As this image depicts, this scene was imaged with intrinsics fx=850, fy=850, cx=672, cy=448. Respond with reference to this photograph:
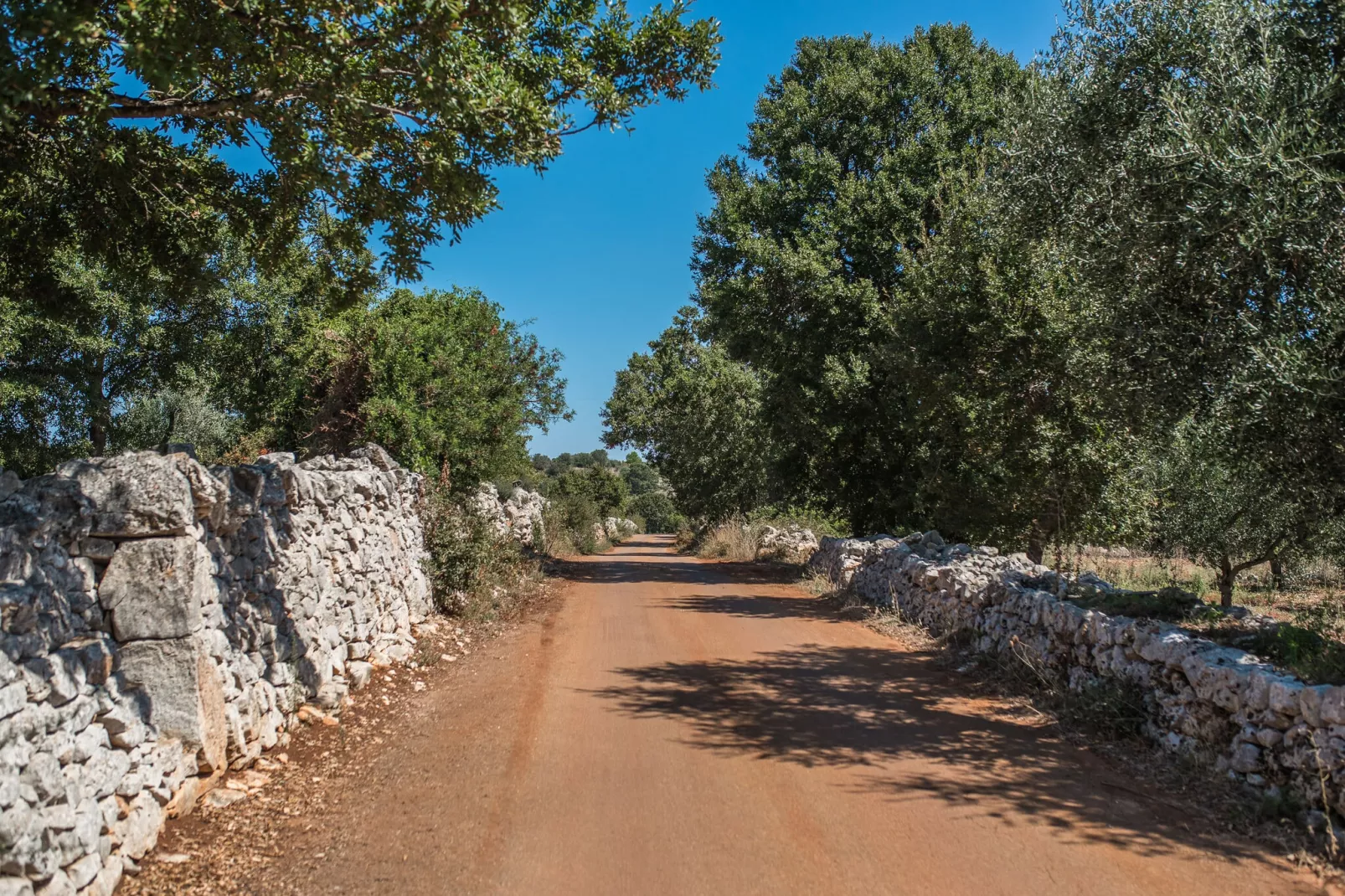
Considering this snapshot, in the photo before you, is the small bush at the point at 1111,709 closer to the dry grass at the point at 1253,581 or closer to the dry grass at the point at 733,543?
the dry grass at the point at 1253,581

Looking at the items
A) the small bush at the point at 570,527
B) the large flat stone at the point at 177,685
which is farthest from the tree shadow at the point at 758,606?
the small bush at the point at 570,527

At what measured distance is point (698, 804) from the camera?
5.43 metres

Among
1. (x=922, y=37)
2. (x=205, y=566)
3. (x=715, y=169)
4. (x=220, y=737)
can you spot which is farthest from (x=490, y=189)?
(x=922, y=37)

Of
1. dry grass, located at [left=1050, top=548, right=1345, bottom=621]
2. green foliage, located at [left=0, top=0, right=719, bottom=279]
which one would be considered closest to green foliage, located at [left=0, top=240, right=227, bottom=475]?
green foliage, located at [left=0, top=0, right=719, bottom=279]

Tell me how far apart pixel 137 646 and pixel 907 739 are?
549cm

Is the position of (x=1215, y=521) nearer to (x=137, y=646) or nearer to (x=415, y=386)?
(x=415, y=386)

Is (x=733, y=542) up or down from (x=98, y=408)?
down

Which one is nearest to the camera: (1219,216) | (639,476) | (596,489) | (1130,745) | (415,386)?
(1219,216)

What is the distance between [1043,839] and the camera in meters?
4.87

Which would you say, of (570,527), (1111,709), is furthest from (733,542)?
(1111,709)

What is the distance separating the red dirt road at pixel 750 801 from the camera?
14.6ft

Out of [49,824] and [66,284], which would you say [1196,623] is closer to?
[49,824]

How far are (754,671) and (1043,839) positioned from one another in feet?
15.1

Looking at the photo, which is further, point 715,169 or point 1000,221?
point 715,169
